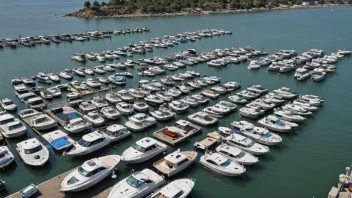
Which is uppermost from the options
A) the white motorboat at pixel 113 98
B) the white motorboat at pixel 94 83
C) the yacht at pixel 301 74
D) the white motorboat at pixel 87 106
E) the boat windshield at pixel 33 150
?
the yacht at pixel 301 74

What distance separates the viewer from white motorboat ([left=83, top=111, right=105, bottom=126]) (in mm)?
36719

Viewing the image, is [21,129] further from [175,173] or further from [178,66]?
[178,66]

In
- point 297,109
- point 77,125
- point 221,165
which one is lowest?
point 221,165

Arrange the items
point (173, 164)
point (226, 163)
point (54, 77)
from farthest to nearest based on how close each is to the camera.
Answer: point (54, 77), point (226, 163), point (173, 164)

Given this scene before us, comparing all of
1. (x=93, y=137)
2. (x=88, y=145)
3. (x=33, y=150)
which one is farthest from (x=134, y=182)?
(x=33, y=150)

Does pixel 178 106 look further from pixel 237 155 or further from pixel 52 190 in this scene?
pixel 52 190

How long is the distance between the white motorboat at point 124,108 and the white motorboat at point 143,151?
10264mm

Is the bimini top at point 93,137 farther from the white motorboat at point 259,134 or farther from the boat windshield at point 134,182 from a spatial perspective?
the white motorboat at point 259,134

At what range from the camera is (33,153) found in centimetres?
2948

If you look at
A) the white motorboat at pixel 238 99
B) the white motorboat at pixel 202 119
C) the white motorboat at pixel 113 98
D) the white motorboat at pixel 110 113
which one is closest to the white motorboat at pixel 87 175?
the white motorboat at pixel 110 113

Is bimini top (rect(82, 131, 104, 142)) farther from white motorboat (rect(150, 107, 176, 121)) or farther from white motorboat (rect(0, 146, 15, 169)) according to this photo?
white motorboat (rect(150, 107, 176, 121))

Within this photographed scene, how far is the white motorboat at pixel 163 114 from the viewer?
39.0m

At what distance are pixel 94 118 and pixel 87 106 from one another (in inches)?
167

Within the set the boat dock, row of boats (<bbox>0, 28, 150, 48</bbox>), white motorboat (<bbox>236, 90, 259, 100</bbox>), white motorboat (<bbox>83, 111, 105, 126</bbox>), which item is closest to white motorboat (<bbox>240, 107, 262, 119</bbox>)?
white motorboat (<bbox>236, 90, 259, 100</bbox>)
